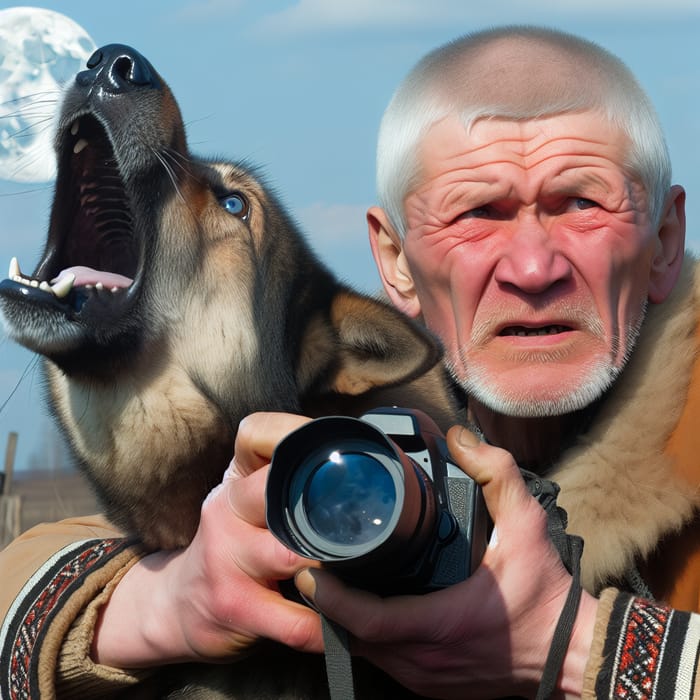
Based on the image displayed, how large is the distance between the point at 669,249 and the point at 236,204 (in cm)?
126

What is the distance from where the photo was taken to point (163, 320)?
9.14 feet

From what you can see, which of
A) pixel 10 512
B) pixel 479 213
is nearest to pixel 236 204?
pixel 479 213

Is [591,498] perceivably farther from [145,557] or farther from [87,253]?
[87,253]

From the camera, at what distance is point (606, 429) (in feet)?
9.14

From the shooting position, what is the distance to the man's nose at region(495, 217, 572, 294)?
2787 mm

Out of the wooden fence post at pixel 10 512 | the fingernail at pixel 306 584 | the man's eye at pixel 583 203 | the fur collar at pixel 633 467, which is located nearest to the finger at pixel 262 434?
the fingernail at pixel 306 584

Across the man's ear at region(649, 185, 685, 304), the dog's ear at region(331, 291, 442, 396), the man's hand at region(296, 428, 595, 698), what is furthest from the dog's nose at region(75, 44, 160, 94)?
the man's ear at region(649, 185, 685, 304)

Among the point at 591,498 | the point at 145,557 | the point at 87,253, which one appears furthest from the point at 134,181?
the point at 591,498

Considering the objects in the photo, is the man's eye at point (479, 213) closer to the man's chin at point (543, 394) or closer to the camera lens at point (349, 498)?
the man's chin at point (543, 394)

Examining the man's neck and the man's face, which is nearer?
the man's face

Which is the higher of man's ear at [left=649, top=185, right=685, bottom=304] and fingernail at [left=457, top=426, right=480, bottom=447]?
man's ear at [left=649, top=185, right=685, bottom=304]

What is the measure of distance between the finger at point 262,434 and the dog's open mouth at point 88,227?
69cm

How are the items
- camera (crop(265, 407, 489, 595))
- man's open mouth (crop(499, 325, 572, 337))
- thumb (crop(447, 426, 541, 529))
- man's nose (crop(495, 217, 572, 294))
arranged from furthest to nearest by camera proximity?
1. man's open mouth (crop(499, 325, 572, 337))
2. man's nose (crop(495, 217, 572, 294))
3. thumb (crop(447, 426, 541, 529))
4. camera (crop(265, 407, 489, 595))

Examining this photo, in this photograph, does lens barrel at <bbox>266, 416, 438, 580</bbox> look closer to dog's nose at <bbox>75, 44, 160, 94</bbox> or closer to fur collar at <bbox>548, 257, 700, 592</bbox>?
fur collar at <bbox>548, 257, 700, 592</bbox>
